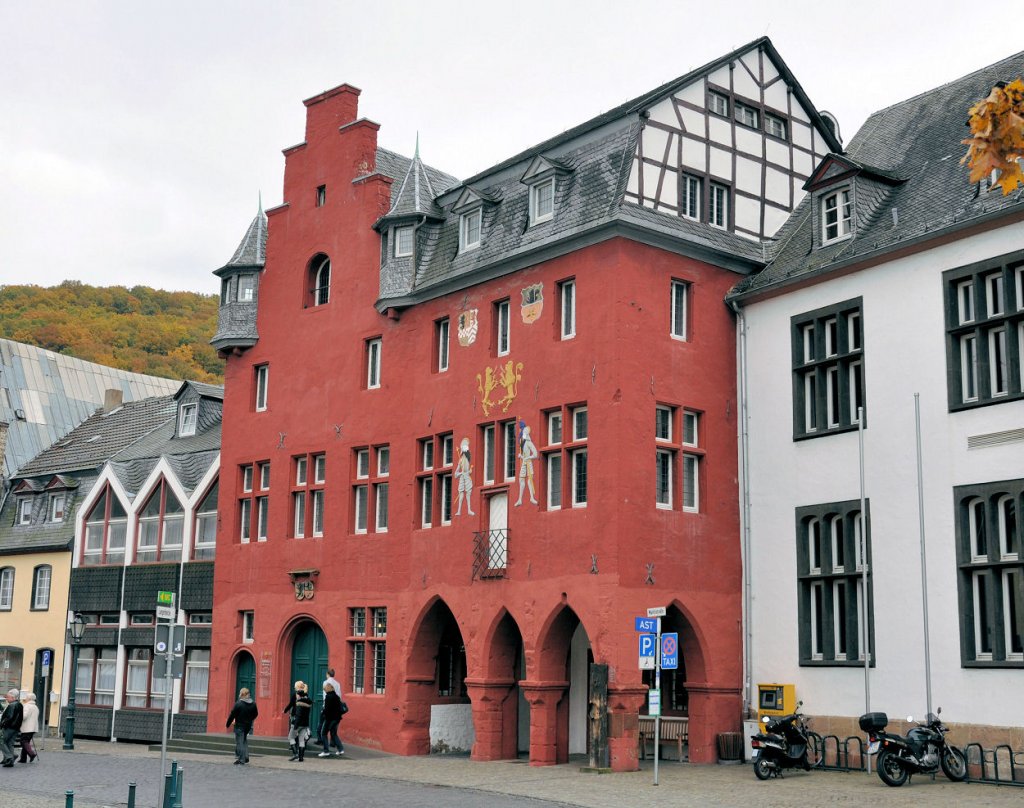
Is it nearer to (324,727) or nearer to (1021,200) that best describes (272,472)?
(324,727)

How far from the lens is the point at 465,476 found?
28.6 m

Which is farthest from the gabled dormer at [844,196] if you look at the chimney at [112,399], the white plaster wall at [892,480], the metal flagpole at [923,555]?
the chimney at [112,399]

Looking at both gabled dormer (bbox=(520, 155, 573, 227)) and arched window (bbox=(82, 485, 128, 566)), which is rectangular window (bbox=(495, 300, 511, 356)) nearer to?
gabled dormer (bbox=(520, 155, 573, 227))

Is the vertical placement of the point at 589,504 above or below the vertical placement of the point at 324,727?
above

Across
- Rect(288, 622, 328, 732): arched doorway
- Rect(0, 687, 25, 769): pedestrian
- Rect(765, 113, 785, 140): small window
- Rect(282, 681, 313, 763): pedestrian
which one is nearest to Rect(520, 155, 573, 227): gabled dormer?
Rect(765, 113, 785, 140): small window

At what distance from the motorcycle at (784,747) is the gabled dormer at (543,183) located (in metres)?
11.6

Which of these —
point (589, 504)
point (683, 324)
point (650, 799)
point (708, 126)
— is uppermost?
point (708, 126)

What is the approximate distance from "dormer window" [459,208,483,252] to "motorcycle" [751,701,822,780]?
12742 millimetres

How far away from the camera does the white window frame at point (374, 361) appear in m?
32.1

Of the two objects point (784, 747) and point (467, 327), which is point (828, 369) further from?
point (467, 327)

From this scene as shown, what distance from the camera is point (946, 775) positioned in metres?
21.2

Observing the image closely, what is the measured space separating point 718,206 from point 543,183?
3829 mm

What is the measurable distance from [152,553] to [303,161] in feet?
41.0

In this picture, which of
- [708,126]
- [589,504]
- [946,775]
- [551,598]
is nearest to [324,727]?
[551,598]
